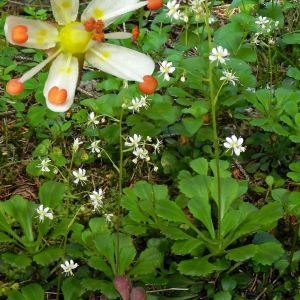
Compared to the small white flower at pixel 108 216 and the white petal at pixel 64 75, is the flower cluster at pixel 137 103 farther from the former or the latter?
the white petal at pixel 64 75

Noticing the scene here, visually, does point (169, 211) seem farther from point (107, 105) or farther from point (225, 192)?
point (107, 105)

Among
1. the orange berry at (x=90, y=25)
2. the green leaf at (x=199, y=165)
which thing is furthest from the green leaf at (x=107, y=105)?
the orange berry at (x=90, y=25)

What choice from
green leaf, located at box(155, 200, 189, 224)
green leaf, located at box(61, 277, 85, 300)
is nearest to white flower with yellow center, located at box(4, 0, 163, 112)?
green leaf, located at box(155, 200, 189, 224)

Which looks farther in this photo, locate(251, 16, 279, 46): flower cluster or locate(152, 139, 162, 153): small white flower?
locate(251, 16, 279, 46): flower cluster

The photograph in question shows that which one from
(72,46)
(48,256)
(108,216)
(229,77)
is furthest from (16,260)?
(229,77)

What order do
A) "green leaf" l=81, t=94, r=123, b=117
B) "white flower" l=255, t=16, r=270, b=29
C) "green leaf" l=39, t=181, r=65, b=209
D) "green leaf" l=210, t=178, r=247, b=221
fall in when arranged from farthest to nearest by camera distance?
"white flower" l=255, t=16, r=270, b=29
"green leaf" l=81, t=94, r=123, b=117
"green leaf" l=39, t=181, r=65, b=209
"green leaf" l=210, t=178, r=247, b=221

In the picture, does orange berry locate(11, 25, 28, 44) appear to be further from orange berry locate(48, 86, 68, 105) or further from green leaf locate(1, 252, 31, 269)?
green leaf locate(1, 252, 31, 269)

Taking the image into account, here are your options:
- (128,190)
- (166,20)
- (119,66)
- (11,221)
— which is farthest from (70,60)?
(166,20)

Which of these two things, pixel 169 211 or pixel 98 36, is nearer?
pixel 98 36
